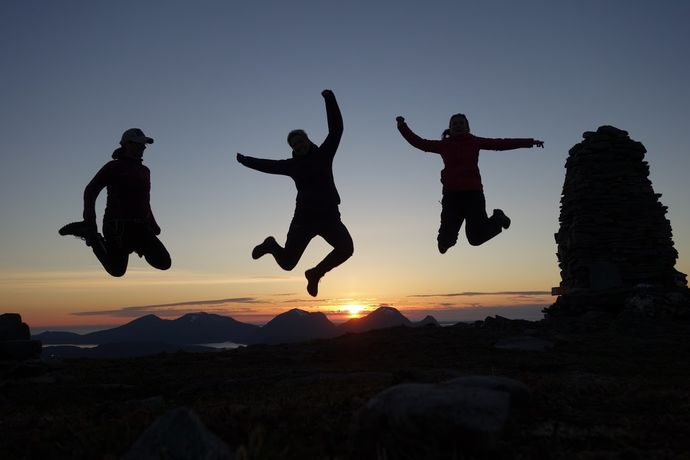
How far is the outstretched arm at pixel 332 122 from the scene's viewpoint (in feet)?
29.2

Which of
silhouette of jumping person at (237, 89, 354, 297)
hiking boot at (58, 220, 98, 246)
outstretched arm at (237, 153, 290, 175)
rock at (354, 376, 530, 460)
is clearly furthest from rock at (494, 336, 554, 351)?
hiking boot at (58, 220, 98, 246)

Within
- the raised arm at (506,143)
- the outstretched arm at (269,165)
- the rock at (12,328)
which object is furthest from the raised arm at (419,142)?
the rock at (12,328)

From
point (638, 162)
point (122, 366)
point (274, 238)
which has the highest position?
point (638, 162)

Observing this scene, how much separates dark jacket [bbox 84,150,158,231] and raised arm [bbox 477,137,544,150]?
547 centimetres

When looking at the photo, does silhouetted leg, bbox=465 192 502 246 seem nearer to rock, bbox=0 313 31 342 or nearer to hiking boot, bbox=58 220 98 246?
hiking boot, bbox=58 220 98 246

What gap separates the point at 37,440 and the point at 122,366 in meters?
10.3

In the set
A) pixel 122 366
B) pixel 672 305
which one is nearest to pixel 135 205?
pixel 122 366

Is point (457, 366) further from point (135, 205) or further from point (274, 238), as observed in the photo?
point (135, 205)

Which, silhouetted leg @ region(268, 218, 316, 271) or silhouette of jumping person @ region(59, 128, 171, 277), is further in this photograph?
silhouetted leg @ region(268, 218, 316, 271)

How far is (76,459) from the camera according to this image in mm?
5094

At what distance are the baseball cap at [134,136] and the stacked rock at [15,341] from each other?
7.87 metres

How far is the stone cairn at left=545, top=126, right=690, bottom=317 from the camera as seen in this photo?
21547 mm

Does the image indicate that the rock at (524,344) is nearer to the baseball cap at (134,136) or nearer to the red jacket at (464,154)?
the red jacket at (464,154)

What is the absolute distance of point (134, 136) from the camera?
9.01 metres
